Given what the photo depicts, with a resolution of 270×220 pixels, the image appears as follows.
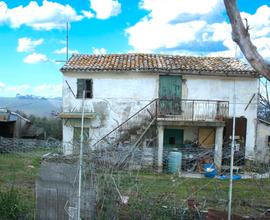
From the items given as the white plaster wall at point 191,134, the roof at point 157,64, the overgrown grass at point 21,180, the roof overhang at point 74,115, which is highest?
the roof at point 157,64

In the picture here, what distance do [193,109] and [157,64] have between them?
3019 millimetres

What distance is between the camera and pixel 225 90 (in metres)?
21.2

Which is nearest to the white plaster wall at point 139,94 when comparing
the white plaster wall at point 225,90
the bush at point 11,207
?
the white plaster wall at point 225,90

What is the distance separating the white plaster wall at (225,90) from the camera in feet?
69.2

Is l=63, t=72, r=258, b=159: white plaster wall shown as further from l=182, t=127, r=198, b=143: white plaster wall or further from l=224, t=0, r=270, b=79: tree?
l=224, t=0, r=270, b=79: tree

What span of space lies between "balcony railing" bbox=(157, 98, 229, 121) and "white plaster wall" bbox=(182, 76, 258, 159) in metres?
0.45

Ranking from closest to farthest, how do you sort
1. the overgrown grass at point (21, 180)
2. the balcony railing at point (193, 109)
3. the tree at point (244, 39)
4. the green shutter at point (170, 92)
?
the tree at point (244, 39) < the overgrown grass at point (21, 180) < the balcony railing at point (193, 109) < the green shutter at point (170, 92)

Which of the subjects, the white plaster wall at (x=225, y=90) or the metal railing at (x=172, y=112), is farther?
the white plaster wall at (x=225, y=90)

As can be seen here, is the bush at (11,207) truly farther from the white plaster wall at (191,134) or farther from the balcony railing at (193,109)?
the white plaster wall at (191,134)

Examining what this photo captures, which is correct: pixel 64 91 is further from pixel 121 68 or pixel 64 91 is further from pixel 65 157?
pixel 65 157

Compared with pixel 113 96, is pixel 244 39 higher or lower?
higher

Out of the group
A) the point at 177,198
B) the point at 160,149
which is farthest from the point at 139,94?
the point at 177,198

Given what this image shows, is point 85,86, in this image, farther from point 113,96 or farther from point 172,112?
point 172,112

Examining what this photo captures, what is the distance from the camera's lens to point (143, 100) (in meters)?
21.2
